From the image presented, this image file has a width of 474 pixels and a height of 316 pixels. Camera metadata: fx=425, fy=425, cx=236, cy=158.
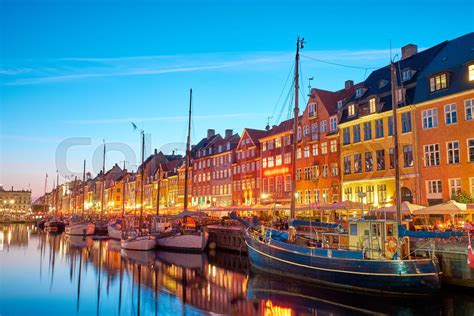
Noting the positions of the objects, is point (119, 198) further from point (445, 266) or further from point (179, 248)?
point (445, 266)

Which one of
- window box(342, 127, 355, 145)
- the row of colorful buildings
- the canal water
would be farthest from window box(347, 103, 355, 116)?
the canal water

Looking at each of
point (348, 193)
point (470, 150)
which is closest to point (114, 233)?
point (348, 193)

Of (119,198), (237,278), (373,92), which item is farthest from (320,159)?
(119,198)

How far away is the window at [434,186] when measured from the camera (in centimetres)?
3547

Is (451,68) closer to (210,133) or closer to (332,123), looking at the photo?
(332,123)

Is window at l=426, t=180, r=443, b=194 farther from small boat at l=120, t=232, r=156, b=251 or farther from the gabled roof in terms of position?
small boat at l=120, t=232, r=156, b=251

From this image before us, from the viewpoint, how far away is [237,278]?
30.5m

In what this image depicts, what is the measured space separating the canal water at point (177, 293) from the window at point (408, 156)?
17.0 m

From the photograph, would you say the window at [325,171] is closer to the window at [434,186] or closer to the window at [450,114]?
the window at [434,186]

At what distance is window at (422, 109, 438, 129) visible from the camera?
36.3 metres

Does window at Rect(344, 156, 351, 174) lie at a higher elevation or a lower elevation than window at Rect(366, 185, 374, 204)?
higher

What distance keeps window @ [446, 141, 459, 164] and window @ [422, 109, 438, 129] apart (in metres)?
2.22

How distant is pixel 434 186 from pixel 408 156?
3830 millimetres

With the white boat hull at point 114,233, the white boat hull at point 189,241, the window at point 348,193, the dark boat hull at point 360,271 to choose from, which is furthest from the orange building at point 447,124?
the white boat hull at point 114,233
